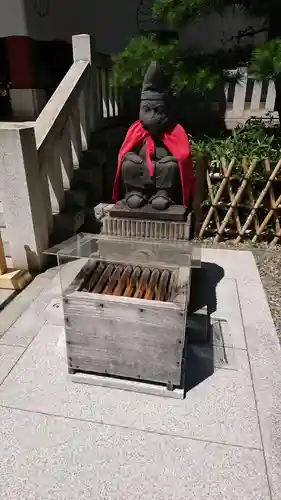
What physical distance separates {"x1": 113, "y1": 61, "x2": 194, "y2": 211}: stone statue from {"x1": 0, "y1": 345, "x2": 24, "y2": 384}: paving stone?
4.39 feet

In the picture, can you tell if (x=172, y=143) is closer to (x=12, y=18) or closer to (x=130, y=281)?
(x=130, y=281)

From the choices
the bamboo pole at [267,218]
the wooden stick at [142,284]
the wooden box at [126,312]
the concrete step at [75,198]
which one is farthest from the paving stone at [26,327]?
the bamboo pole at [267,218]

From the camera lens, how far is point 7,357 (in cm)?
228

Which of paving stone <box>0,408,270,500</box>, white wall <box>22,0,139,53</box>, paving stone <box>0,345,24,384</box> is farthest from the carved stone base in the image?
white wall <box>22,0,139,53</box>

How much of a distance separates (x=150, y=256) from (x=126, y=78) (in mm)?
2584

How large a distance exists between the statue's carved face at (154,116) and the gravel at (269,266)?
1.73 m

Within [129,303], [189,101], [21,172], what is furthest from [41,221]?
[189,101]

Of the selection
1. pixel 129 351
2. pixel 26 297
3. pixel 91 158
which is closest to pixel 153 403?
pixel 129 351

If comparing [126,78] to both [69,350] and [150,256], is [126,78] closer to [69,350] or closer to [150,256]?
[150,256]

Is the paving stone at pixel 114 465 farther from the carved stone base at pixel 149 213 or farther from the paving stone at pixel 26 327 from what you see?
the carved stone base at pixel 149 213

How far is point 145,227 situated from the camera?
8.89ft

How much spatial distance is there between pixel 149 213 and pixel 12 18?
19.2 feet

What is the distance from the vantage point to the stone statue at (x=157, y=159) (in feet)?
8.14

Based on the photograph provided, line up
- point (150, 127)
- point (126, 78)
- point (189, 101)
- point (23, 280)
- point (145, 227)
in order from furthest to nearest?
point (189, 101), point (126, 78), point (23, 280), point (145, 227), point (150, 127)
